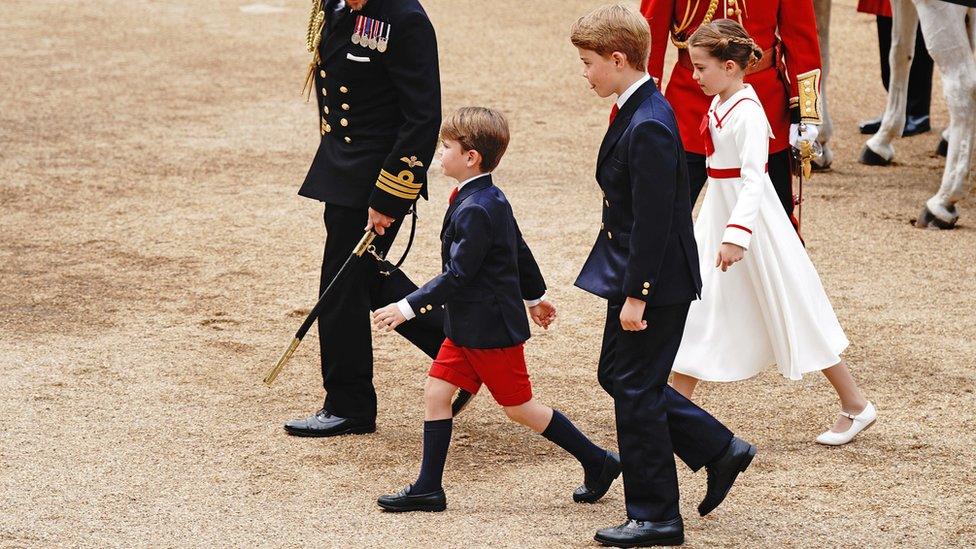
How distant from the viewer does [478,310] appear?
12.5 ft

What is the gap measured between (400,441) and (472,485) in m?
0.43

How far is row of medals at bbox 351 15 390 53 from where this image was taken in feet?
13.6

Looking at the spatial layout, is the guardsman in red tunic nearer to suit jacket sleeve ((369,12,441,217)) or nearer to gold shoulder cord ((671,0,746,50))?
gold shoulder cord ((671,0,746,50))

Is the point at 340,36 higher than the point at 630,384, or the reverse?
the point at 340,36

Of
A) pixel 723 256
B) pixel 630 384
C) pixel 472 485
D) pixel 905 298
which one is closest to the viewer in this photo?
pixel 630 384

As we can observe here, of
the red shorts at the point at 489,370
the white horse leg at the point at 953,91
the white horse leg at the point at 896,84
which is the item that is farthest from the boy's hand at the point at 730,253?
the white horse leg at the point at 896,84

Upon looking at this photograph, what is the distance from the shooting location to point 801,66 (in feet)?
15.5

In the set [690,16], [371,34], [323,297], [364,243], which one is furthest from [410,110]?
[690,16]

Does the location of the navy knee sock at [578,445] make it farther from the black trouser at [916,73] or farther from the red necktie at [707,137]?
the black trouser at [916,73]

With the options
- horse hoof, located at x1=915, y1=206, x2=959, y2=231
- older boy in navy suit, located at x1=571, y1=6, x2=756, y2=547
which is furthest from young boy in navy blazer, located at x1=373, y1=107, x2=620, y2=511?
horse hoof, located at x1=915, y1=206, x2=959, y2=231

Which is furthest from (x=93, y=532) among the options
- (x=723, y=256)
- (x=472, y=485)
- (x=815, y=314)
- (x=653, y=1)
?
(x=653, y=1)

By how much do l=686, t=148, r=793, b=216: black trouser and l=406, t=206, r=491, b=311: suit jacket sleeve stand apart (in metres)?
1.07

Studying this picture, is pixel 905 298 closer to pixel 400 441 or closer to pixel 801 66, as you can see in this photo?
pixel 801 66

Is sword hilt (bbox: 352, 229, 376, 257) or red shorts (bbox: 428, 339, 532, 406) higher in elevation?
sword hilt (bbox: 352, 229, 376, 257)
